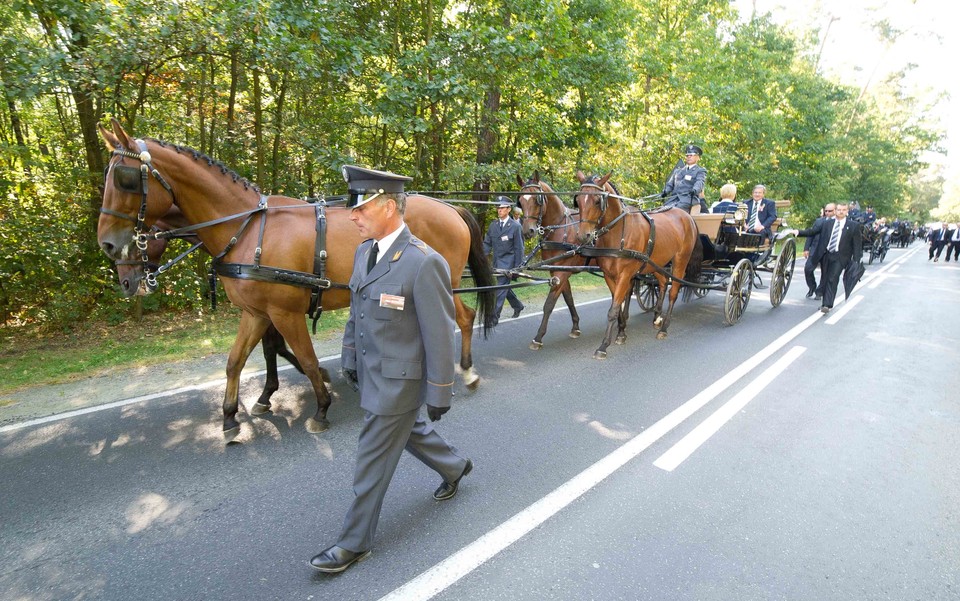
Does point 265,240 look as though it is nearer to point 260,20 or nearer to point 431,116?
point 260,20

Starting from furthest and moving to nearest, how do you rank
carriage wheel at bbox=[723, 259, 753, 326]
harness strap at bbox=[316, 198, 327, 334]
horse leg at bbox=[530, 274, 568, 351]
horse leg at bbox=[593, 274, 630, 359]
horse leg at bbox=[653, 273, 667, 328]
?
carriage wheel at bbox=[723, 259, 753, 326] < horse leg at bbox=[653, 273, 667, 328] < horse leg at bbox=[530, 274, 568, 351] < horse leg at bbox=[593, 274, 630, 359] < harness strap at bbox=[316, 198, 327, 334]

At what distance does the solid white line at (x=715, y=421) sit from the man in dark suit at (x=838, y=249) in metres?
4.80

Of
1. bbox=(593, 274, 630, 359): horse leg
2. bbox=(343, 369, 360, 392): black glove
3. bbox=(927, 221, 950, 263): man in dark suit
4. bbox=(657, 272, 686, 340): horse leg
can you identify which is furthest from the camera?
bbox=(927, 221, 950, 263): man in dark suit

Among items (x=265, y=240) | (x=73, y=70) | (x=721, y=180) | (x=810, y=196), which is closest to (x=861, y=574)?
(x=265, y=240)

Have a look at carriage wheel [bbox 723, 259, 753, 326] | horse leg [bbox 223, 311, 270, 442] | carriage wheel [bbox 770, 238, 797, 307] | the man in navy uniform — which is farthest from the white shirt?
carriage wheel [bbox 770, 238, 797, 307]

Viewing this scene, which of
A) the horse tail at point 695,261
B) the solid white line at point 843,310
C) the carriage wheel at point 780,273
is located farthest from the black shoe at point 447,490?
the carriage wheel at point 780,273

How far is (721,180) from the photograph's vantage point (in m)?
21.8

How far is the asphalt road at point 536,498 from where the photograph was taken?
2.61 metres

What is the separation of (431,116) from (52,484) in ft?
27.5

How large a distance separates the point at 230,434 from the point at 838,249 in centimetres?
1142

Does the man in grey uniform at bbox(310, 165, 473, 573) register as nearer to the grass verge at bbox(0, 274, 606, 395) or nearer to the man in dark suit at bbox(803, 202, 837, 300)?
the grass verge at bbox(0, 274, 606, 395)

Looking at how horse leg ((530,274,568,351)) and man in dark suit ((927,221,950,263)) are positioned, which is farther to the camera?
man in dark suit ((927,221,950,263))

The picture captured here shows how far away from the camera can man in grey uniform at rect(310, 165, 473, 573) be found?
97.3 inches

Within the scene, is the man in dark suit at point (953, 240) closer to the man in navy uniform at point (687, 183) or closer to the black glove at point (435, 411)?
the man in navy uniform at point (687, 183)
